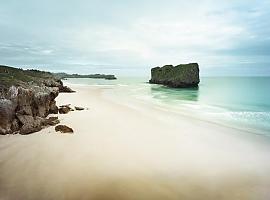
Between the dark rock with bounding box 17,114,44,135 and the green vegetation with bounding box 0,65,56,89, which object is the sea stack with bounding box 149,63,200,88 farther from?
the dark rock with bounding box 17,114,44,135

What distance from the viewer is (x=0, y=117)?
11414 millimetres

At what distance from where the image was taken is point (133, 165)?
891 cm

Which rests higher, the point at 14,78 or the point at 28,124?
the point at 14,78

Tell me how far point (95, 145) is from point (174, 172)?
3.85 meters

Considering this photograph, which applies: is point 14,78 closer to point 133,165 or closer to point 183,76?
point 133,165

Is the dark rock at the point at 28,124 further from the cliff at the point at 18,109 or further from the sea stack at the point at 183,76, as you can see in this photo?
the sea stack at the point at 183,76

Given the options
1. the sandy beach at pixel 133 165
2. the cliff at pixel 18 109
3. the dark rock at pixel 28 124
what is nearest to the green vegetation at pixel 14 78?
the cliff at pixel 18 109

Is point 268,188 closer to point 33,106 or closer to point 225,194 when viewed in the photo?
point 225,194

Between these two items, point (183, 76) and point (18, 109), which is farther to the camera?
point (183, 76)

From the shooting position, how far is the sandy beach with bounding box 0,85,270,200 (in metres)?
7.04

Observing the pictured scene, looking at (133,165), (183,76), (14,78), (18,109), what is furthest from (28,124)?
(183,76)

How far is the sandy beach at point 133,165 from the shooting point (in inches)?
277

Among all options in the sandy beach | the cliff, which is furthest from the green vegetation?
the sandy beach

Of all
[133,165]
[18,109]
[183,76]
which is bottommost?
[133,165]
